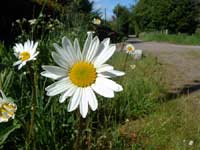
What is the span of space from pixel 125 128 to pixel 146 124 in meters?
0.22

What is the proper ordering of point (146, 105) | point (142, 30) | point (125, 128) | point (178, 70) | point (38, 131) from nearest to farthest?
point (38, 131) < point (125, 128) < point (146, 105) < point (178, 70) < point (142, 30)

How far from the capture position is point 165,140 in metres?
3.51

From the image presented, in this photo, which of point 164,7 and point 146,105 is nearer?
point 146,105

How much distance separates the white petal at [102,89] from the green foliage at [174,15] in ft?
127

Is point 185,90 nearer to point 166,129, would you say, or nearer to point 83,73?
point 166,129

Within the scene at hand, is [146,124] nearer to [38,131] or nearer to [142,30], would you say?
[38,131]

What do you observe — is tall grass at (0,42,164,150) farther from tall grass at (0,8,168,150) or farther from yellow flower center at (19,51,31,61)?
yellow flower center at (19,51,31,61)

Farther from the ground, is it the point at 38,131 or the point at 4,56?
the point at 4,56

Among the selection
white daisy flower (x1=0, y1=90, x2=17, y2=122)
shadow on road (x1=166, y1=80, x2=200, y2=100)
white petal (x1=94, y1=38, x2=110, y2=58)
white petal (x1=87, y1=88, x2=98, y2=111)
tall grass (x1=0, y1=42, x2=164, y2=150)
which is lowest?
shadow on road (x1=166, y1=80, x2=200, y2=100)

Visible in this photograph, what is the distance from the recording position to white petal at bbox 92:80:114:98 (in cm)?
147

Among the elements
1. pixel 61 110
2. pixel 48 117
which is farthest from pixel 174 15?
pixel 48 117

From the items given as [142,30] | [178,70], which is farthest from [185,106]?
[142,30]

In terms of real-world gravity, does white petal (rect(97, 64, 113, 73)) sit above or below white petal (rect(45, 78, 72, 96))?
above

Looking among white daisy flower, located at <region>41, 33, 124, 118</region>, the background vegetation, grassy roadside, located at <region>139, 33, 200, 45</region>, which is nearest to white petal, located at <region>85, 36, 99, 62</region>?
white daisy flower, located at <region>41, 33, 124, 118</region>
